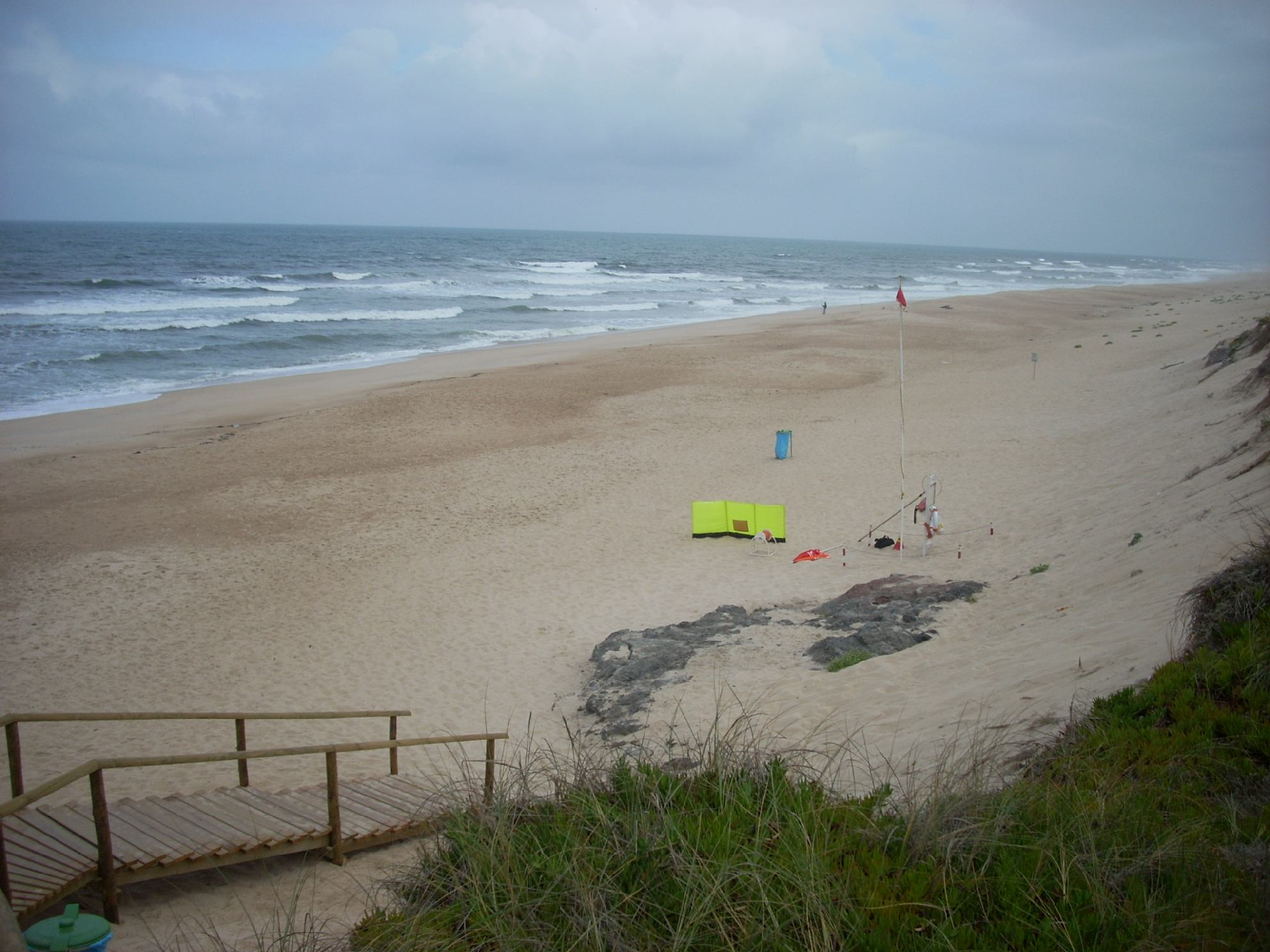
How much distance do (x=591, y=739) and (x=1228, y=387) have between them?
14.2 meters

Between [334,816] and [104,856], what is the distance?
4.09ft

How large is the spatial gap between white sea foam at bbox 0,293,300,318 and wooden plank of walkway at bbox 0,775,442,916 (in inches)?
1565

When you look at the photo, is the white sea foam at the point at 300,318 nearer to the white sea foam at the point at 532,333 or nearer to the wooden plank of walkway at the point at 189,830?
the white sea foam at the point at 532,333

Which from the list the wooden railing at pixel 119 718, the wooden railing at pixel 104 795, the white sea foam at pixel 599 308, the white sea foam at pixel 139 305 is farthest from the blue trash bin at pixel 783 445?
the white sea foam at pixel 139 305

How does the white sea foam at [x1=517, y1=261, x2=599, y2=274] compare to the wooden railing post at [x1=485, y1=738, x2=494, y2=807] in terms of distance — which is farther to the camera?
the white sea foam at [x1=517, y1=261, x2=599, y2=274]

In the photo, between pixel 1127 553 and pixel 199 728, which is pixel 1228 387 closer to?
pixel 1127 553

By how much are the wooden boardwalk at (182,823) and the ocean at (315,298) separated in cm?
2131

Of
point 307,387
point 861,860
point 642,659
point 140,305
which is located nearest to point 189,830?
point 861,860

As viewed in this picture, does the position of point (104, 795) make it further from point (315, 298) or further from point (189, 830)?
point (315, 298)

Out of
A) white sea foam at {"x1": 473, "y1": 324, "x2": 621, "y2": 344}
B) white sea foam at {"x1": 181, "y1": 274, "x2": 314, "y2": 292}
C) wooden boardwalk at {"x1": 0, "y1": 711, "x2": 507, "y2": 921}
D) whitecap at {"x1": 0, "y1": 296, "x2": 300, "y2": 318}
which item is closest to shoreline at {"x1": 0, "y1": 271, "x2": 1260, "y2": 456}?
white sea foam at {"x1": 473, "y1": 324, "x2": 621, "y2": 344}

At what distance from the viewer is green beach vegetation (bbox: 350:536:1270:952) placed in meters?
3.18

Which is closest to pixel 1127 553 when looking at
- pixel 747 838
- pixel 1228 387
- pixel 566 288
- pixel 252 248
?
pixel 747 838

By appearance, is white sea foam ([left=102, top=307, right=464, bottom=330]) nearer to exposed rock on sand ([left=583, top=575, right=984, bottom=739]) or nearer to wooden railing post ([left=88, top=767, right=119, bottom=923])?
exposed rock on sand ([left=583, top=575, right=984, bottom=739])

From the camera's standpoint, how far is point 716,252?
461 ft
